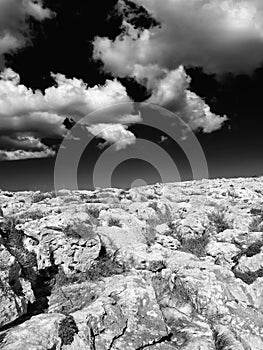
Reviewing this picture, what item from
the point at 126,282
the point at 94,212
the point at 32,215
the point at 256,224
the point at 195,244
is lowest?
the point at 126,282

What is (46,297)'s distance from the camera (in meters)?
13.2

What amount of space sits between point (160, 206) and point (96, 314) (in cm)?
1654

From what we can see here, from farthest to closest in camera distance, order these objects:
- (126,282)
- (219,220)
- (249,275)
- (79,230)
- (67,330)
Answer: (219,220) → (79,230) → (249,275) → (126,282) → (67,330)

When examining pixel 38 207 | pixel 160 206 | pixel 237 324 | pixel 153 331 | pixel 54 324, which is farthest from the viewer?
pixel 160 206

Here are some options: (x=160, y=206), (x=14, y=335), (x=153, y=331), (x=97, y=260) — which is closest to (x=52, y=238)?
(x=97, y=260)

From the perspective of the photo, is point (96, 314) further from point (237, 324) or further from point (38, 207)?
point (38, 207)

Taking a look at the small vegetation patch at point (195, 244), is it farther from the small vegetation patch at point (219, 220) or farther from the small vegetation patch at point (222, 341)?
the small vegetation patch at point (222, 341)

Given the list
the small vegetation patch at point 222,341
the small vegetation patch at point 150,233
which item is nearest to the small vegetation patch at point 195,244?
the small vegetation patch at point 150,233

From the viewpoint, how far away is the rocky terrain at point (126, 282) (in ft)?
34.6

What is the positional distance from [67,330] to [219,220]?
18.3 m

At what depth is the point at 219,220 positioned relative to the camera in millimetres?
24422

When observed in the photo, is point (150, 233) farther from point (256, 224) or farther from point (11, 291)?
point (11, 291)

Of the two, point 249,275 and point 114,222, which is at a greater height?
point 114,222

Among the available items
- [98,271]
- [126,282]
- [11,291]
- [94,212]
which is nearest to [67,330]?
[11,291]
